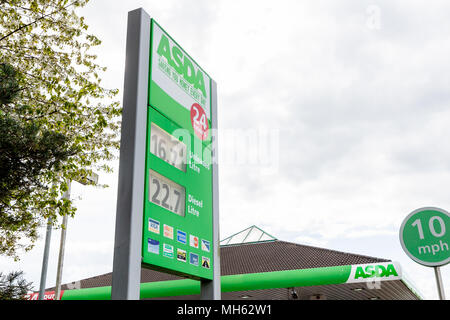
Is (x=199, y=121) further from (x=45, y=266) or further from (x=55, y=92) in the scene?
(x=45, y=266)

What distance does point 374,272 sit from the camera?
14.5 metres

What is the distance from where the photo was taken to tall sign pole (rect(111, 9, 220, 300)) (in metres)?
5.37

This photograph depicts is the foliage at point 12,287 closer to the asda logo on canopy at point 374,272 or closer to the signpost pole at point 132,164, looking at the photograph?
the signpost pole at point 132,164

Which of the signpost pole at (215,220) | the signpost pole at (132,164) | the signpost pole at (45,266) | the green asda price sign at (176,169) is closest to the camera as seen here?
the signpost pole at (132,164)

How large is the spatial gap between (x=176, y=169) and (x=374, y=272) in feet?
34.1

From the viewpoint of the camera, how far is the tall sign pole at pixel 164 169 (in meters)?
5.37

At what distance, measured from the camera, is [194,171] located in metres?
7.00

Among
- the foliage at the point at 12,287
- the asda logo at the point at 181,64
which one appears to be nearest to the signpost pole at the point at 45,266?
the foliage at the point at 12,287

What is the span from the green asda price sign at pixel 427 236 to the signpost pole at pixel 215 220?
2.84 m

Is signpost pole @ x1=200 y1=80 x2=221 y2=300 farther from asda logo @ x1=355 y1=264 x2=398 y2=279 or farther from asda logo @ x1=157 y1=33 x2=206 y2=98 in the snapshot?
asda logo @ x1=355 y1=264 x2=398 y2=279

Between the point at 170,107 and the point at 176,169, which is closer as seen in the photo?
the point at 176,169

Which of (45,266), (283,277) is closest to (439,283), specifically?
(283,277)
